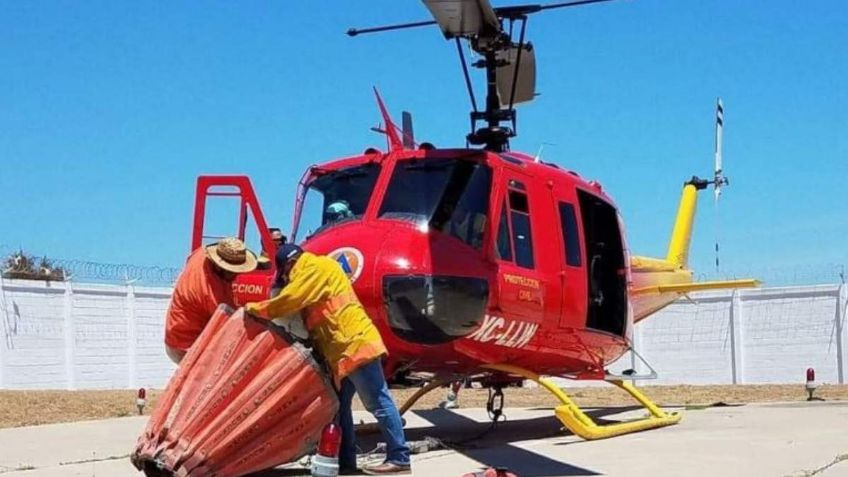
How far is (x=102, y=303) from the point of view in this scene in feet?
71.9

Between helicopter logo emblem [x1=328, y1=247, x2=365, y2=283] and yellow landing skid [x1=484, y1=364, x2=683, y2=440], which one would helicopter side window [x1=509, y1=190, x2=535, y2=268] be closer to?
yellow landing skid [x1=484, y1=364, x2=683, y2=440]

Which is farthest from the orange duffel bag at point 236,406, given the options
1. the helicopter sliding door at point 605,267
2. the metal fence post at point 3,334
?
the metal fence post at point 3,334

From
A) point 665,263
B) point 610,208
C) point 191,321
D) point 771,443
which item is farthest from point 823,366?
point 191,321

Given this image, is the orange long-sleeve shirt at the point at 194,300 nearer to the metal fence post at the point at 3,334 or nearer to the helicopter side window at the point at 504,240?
the helicopter side window at the point at 504,240

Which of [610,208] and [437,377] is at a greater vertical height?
[610,208]

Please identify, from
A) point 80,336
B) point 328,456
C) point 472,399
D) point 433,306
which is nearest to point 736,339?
point 472,399

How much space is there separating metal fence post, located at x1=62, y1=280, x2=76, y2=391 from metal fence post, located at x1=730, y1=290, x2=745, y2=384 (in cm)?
1381

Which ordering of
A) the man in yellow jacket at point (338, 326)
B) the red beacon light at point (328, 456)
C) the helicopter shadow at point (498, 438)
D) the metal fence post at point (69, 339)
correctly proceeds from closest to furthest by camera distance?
1. the red beacon light at point (328, 456)
2. the man in yellow jacket at point (338, 326)
3. the helicopter shadow at point (498, 438)
4. the metal fence post at point (69, 339)

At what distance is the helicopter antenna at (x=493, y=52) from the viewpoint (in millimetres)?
8203

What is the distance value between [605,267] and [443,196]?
11.9ft

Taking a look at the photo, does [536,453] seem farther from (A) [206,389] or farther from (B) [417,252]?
(A) [206,389]

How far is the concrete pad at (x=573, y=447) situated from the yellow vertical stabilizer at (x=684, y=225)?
2.47 meters

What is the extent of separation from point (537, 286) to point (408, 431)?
3.06m

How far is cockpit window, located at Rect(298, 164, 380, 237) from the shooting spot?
924 cm
